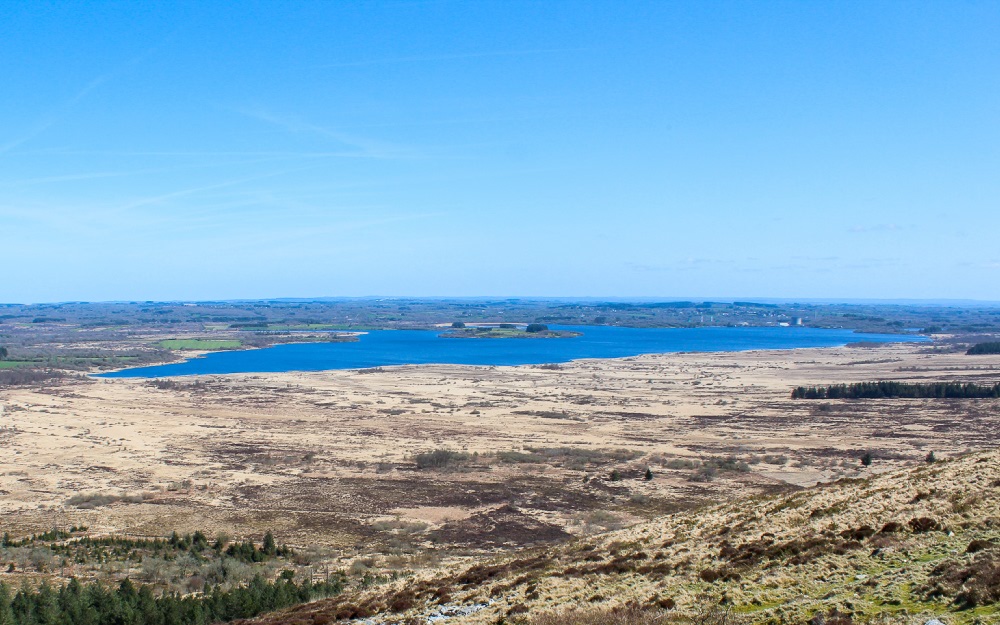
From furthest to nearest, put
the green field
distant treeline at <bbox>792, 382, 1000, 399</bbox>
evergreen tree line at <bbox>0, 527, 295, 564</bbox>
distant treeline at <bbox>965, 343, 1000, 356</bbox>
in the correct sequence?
the green field → distant treeline at <bbox>965, 343, 1000, 356</bbox> → distant treeline at <bbox>792, 382, 1000, 399</bbox> → evergreen tree line at <bbox>0, 527, 295, 564</bbox>

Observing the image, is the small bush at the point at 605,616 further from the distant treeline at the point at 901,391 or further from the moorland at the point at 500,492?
the distant treeline at the point at 901,391

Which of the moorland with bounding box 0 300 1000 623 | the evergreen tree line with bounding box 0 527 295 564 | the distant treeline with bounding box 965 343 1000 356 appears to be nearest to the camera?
the moorland with bounding box 0 300 1000 623

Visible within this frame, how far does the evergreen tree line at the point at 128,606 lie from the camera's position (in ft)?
59.0

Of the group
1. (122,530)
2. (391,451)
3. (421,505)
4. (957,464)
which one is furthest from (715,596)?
(391,451)

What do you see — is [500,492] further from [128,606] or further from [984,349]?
[984,349]

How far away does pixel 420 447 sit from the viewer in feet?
166

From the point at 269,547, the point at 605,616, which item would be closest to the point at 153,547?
the point at 269,547

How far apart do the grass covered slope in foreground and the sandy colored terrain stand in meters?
9.89

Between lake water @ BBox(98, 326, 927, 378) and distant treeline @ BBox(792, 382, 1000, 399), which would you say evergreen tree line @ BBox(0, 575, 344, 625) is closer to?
distant treeline @ BBox(792, 382, 1000, 399)

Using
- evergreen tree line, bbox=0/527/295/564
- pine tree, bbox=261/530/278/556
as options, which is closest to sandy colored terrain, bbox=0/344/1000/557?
pine tree, bbox=261/530/278/556

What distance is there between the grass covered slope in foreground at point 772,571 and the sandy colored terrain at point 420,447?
9.89m

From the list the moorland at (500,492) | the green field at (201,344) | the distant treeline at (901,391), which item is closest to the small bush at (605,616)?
the moorland at (500,492)

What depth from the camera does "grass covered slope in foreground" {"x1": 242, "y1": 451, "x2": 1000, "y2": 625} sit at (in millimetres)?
12250

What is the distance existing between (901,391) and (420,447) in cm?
4912
